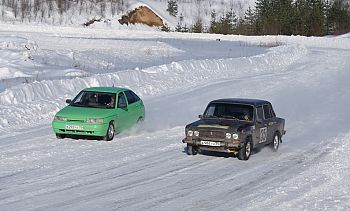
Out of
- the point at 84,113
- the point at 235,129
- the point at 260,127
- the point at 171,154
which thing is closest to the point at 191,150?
the point at 171,154

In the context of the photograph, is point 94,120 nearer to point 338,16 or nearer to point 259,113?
point 259,113

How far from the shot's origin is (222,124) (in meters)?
14.2

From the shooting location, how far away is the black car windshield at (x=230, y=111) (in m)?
14.8

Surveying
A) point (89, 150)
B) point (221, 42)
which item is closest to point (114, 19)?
point (221, 42)

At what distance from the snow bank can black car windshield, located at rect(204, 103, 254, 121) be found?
21.4 ft

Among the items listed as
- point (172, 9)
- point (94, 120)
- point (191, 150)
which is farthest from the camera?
point (172, 9)

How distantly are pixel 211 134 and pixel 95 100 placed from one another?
4.71 meters

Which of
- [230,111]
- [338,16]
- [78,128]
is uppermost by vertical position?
[338,16]

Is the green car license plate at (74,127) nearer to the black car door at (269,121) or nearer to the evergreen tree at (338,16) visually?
the black car door at (269,121)

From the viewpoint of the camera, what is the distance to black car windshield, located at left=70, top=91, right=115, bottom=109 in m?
17.1

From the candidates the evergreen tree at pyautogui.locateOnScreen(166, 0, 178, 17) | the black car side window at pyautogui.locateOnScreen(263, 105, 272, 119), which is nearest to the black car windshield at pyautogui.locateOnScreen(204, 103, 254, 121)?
the black car side window at pyautogui.locateOnScreen(263, 105, 272, 119)

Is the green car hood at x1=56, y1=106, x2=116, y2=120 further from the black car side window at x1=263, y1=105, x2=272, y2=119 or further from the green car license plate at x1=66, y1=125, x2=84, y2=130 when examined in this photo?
the black car side window at x1=263, y1=105, x2=272, y2=119

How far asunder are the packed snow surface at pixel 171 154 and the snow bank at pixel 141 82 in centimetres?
7

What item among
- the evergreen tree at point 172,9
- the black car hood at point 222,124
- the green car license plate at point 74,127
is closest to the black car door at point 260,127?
the black car hood at point 222,124
